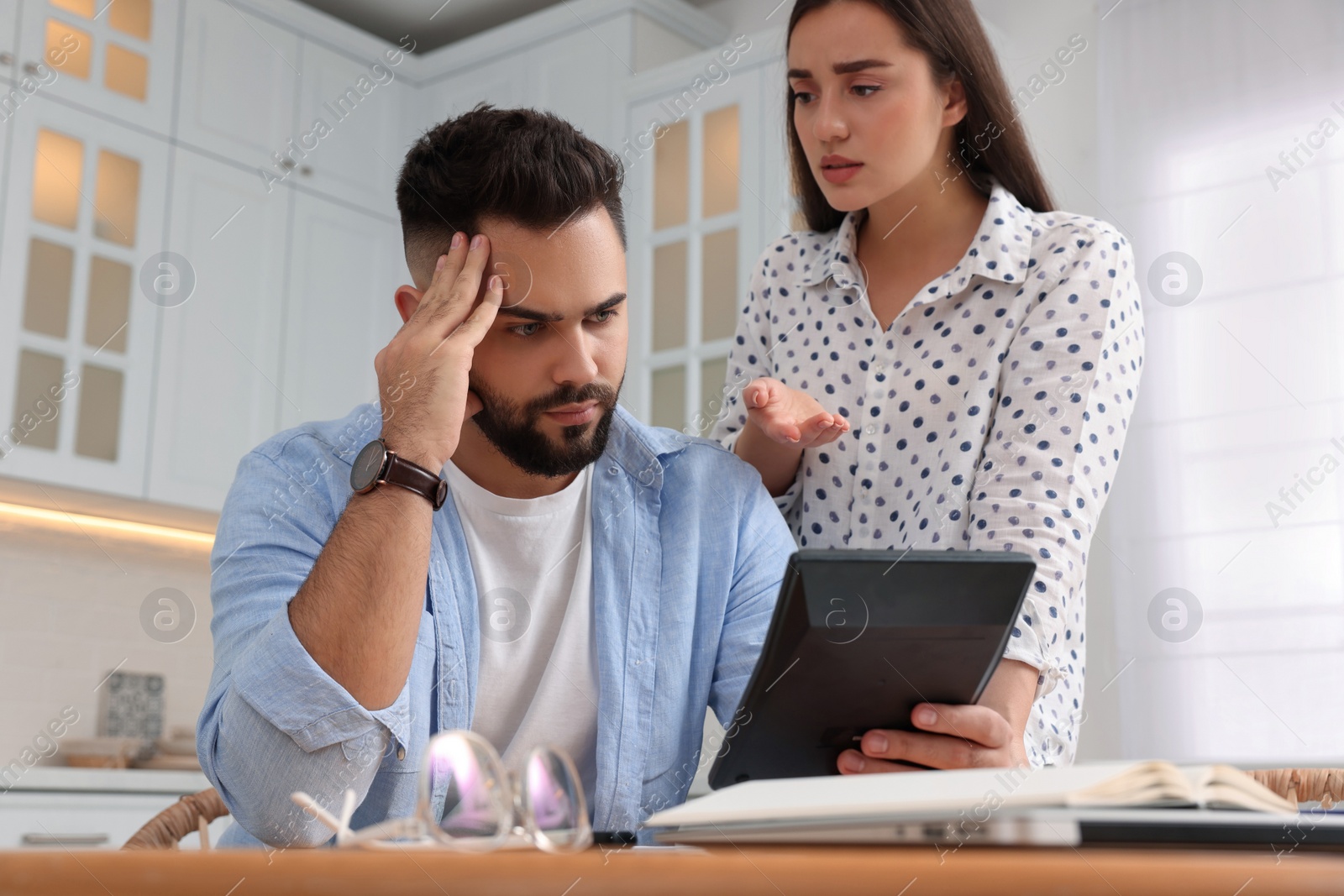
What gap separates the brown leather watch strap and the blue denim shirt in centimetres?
12

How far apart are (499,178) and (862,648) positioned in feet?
2.36

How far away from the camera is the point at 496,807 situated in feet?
1.55

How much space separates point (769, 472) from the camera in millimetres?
1489

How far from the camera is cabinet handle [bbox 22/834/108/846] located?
2686 mm

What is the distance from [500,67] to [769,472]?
280cm

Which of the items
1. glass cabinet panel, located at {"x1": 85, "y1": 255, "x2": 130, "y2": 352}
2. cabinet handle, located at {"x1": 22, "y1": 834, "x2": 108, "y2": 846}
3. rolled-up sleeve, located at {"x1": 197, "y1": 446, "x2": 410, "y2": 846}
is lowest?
cabinet handle, located at {"x1": 22, "y1": 834, "x2": 108, "y2": 846}

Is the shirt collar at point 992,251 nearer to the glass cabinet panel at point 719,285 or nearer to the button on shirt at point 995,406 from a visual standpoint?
the button on shirt at point 995,406

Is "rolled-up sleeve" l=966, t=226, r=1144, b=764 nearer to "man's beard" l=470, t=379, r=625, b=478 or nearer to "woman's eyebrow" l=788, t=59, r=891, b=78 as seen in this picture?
"woman's eyebrow" l=788, t=59, r=891, b=78

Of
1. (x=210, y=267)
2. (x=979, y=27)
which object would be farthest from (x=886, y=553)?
(x=210, y=267)

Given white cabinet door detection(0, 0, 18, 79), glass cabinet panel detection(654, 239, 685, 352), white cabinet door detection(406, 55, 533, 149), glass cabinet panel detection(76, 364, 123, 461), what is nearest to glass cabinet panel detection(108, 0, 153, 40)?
white cabinet door detection(0, 0, 18, 79)

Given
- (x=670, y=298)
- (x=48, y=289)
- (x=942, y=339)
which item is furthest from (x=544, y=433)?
(x=48, y=289)

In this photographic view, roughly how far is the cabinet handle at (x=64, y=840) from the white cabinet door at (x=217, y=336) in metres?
0.92

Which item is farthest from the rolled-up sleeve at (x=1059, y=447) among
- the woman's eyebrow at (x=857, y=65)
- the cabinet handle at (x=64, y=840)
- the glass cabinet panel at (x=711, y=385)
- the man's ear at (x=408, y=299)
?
the cabinet handle at (x=64, y=840)

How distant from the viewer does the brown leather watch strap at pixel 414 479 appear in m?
1.06
